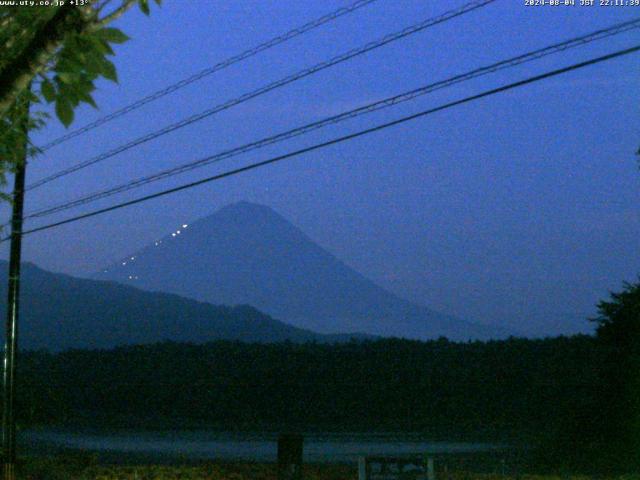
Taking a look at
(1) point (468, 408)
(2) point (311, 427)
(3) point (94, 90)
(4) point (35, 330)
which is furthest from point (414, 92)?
(4) point (35, 330)

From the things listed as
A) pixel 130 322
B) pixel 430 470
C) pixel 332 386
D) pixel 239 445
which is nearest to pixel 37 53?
pixel 430 470

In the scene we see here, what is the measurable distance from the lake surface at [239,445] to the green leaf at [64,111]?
62.8ft

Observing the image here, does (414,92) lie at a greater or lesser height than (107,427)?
greater

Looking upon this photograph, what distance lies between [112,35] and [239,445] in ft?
88.4

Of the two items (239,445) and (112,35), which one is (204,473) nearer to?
(239,445)

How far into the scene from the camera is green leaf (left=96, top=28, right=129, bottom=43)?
464 cm

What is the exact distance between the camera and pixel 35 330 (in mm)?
169625

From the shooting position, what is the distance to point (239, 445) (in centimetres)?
3058

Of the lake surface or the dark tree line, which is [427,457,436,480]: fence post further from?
the dark tree line

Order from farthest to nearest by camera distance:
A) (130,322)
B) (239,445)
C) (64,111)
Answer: (130,322), (239,445), (64,111)

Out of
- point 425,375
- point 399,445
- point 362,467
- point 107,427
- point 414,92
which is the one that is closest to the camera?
point 362,467

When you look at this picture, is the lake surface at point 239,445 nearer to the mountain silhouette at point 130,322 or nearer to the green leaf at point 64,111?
the green leaf at point 64,111

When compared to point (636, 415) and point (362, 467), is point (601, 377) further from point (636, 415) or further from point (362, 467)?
point (362, 467)

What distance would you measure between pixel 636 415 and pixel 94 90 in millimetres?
16875
